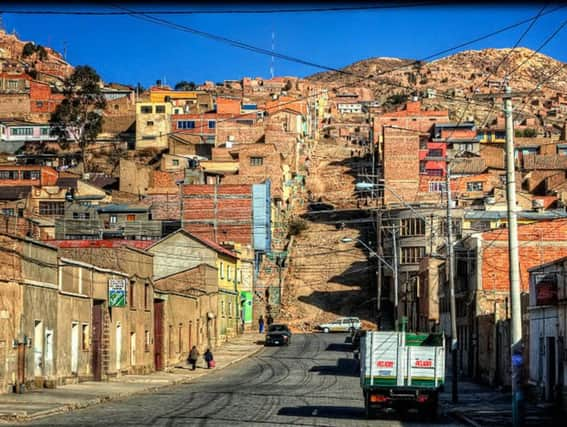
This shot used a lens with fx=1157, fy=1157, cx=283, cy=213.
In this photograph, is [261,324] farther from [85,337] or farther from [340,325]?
[85,337]

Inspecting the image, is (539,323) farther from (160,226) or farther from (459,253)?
(160,226)

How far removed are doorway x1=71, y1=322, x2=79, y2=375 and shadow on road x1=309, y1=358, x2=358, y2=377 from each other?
42.3ft

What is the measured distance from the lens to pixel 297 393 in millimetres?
40438

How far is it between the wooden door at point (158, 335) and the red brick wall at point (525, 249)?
16123mm

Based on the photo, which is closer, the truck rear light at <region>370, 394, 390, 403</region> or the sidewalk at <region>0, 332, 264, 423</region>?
the sidewalk at <region>0, 332, 264, 423</region>

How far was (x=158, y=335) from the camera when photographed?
187 feet

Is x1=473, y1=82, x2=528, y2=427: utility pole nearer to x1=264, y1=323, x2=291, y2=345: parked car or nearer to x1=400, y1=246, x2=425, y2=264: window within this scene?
x1=264, y1=323, x2=291, y2=345: parked car

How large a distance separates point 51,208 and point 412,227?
34.2m

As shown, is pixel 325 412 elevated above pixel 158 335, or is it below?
below

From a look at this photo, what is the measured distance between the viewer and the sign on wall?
47406 millimetres

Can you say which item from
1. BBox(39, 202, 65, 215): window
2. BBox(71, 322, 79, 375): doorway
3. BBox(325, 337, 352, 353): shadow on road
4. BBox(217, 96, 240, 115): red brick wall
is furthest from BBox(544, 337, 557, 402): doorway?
BBox(217, 96, 240, 115): red brick wall

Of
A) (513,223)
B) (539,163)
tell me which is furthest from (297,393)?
(539,163)

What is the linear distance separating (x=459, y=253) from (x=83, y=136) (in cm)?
9252

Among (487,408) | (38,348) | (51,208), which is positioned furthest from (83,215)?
(487,408)
